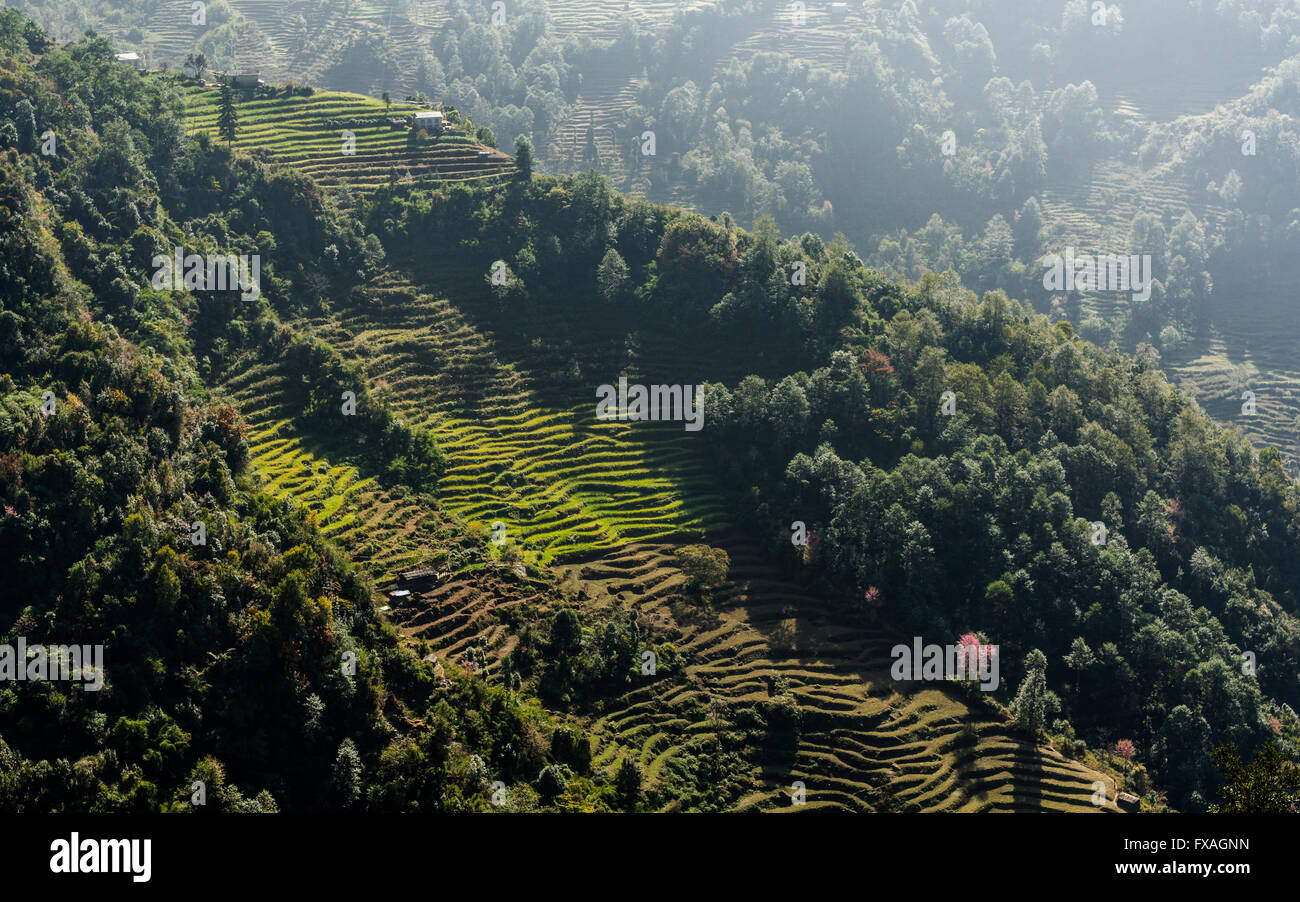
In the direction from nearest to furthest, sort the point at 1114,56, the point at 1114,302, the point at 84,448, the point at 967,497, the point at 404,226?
the point at 84,448
the point at 967,497
the point at 404,226
the point at 1114,302
the point at 1114,56

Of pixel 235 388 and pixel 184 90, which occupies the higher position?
pixel 184 90

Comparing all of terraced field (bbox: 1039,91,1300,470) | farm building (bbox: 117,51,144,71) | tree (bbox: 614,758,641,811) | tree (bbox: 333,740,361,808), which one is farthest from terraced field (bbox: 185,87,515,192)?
terraced field (bbox: 1039,91,1300,470)

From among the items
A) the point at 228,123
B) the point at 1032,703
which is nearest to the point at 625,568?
the point at 1032,703

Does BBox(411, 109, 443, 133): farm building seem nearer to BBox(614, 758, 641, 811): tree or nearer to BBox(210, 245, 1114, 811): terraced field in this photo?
BBox(210, 245, 1114, 811): terraced field

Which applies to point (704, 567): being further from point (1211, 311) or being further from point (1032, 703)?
point (1211, 311)

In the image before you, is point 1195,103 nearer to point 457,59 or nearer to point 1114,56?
point 1114,56
